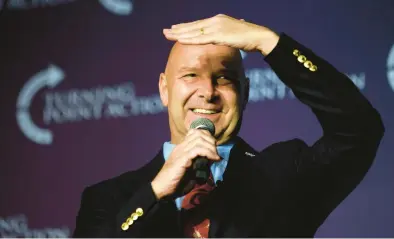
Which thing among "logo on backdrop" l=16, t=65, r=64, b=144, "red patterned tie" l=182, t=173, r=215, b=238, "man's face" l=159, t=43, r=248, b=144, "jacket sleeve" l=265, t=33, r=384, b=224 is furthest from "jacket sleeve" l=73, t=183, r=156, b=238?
"logo on backdrop" l=16, t=65, r=64, b=144

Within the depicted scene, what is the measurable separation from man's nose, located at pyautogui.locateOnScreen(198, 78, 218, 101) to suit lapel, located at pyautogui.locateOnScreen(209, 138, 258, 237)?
0.20 meters

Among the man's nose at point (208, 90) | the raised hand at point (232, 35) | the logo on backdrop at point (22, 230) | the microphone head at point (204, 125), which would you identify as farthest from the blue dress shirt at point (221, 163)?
the logo on backdrop at point (22, 230)

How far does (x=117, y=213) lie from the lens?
2609 millimetres

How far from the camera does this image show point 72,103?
138 inches

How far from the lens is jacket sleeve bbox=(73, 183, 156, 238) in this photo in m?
2.39

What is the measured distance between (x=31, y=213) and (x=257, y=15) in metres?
1.42

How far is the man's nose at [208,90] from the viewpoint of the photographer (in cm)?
257

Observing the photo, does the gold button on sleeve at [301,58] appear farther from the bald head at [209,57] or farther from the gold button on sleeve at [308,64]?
the bald head at [209,57]

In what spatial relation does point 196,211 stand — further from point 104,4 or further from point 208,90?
point 104,4

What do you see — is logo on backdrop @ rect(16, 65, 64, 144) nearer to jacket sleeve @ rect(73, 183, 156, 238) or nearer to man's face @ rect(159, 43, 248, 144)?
jacket sleeve @ rect(73, 183, 156, 238)

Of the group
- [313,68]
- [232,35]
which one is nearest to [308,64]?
[313,68]

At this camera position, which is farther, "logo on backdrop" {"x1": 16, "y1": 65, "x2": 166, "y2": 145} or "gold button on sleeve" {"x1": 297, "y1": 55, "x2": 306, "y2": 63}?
"logo on backdrop" {"x1": 16, "y1": 65, "x2": 166, "y2": 145}

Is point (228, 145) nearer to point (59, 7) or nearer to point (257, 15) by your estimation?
point (257, 15)

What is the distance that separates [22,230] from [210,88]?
4.55 ft
